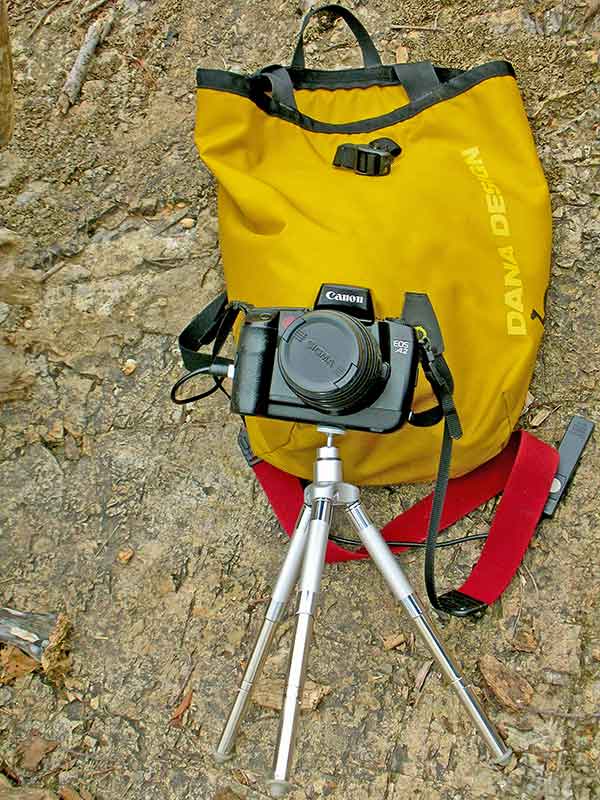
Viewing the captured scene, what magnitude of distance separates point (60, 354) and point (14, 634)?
67 centimetres

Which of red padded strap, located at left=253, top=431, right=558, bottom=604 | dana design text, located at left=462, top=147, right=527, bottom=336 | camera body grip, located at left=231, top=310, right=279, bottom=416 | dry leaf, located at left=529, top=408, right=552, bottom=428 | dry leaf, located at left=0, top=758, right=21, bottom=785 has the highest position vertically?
dana design text, located at left=462, top=147, right=527, bottom=336

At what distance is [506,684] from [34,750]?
921mm

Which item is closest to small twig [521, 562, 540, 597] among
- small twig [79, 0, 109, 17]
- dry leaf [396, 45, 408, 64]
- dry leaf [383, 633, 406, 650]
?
dry leaf [383, 633, 406, 650]

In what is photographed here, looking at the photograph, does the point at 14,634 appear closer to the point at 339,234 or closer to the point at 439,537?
the point at 439,537

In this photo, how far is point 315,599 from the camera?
4.34 feet

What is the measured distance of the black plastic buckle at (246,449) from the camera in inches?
68.3

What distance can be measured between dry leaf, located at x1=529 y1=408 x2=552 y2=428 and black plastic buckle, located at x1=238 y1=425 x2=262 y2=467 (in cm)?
58

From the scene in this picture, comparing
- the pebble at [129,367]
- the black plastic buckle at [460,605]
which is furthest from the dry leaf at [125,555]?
the black plastic buckle at [460,605]

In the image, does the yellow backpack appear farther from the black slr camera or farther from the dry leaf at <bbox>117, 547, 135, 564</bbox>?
the dry leaf at <bbox>117, 547, 135, 564</bbox>

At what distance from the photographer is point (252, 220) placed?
1.70 m

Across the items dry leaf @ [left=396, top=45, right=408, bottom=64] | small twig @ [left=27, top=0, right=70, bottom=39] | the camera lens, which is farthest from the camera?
small twig @ [left=27, top=0, right=70, bottom=39]

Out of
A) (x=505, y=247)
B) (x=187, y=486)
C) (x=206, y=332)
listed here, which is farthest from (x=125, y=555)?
(x=505, y=247)

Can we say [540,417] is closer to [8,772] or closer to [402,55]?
[402,55]

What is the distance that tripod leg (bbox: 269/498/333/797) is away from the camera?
1281mm
